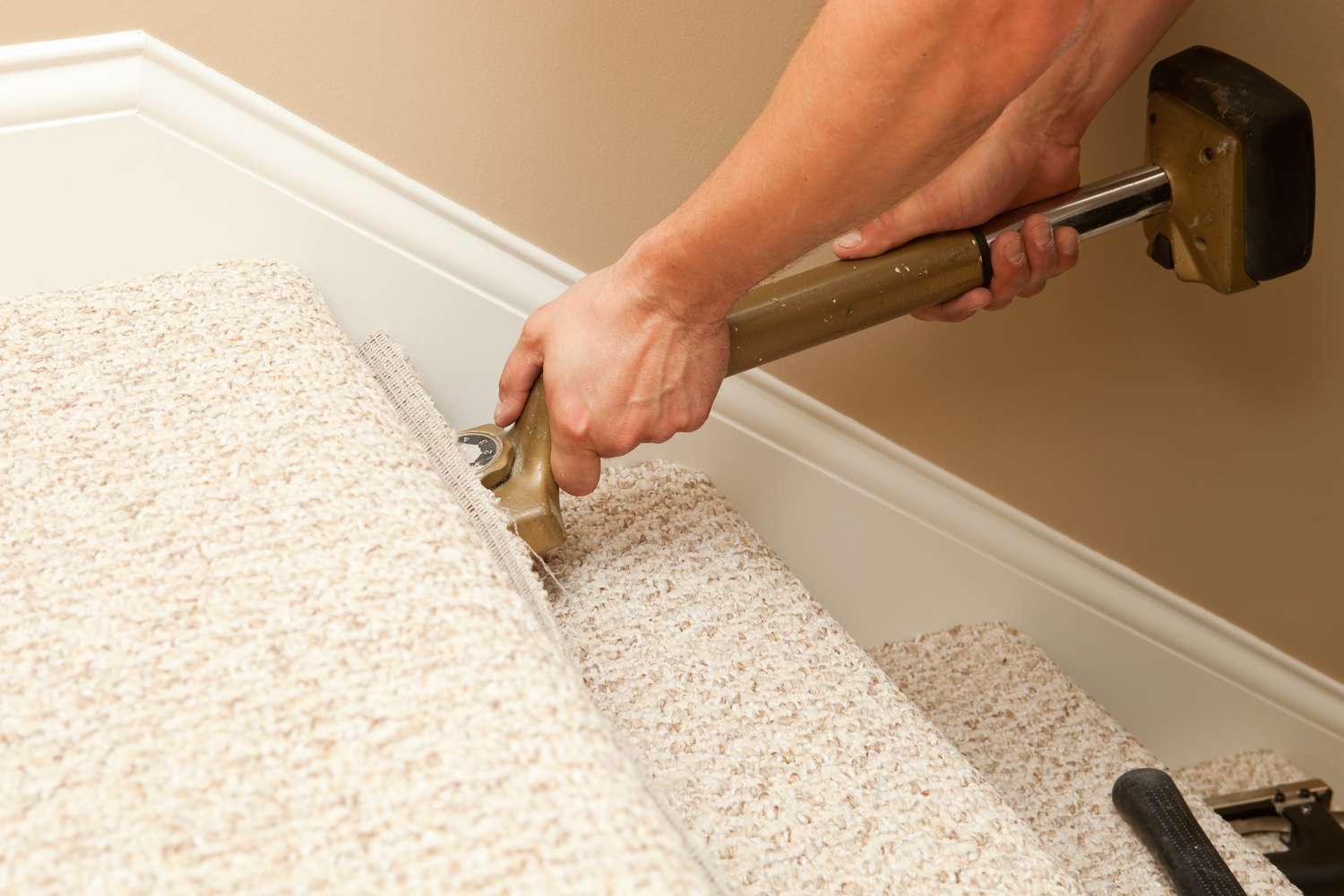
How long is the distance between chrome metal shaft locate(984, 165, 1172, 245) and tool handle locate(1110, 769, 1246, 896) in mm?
473

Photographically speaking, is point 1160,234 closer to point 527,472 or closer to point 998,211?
point 998,211

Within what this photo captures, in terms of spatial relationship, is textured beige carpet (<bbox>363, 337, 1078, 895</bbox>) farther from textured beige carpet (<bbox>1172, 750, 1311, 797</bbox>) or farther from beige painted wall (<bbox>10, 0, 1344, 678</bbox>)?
textured beige carpet (<bbox>1172, 750, 1311, 797</bbox>)

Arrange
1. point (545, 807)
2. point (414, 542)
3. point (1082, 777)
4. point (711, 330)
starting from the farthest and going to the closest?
1. point (1082, 777)
2. point (711, 330)
3. point (414, 542)
4. point (545, 807)

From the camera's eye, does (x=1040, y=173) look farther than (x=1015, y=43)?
Yes

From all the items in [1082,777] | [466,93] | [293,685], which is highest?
[466,93]

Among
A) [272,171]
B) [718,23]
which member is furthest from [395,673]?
[718,23]

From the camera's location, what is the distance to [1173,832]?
36.5 inches

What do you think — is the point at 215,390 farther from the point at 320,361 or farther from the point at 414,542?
the point at 414,542

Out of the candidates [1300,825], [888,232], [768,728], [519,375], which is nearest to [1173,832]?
[1300,825]

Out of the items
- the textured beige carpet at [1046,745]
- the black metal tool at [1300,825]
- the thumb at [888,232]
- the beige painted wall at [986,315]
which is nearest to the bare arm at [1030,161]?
the thumb at [888,232]

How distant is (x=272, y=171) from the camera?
0.88 metres

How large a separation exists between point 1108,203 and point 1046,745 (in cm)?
50

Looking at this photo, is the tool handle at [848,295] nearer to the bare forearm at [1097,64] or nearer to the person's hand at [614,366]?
the person's hand at [614,366]

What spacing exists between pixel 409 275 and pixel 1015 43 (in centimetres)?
54
